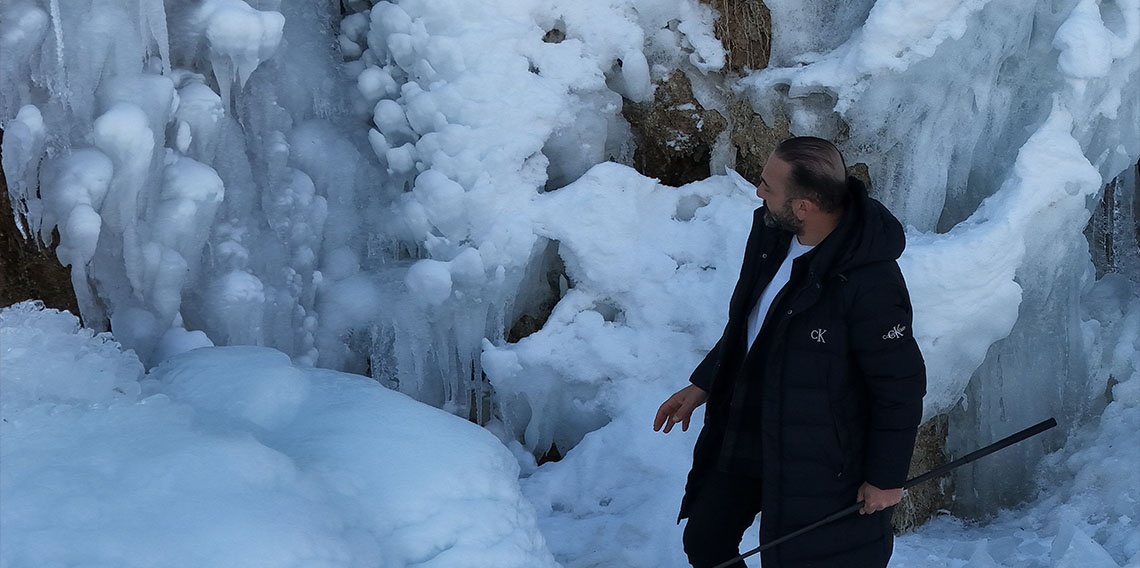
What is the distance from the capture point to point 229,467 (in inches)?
90.0

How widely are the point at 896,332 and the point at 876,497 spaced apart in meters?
0.41

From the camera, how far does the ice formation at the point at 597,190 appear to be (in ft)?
13.1

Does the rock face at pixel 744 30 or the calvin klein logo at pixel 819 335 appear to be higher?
the calvin klein logo at pixel 819 335

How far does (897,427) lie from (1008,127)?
2579mm

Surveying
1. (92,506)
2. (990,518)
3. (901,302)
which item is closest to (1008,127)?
(990,518)

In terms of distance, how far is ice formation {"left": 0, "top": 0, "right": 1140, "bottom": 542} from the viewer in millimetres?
3990

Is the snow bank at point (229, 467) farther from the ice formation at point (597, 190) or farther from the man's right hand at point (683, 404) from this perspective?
the ice formation at point (597, 190)

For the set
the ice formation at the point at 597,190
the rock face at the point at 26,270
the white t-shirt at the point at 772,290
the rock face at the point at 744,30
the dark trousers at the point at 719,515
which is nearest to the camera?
the white t-shirt at the point at 772,290

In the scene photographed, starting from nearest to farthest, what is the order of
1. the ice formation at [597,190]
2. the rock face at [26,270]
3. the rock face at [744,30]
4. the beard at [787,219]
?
the beard at [787,219], the rock face at [26,270], the ice formation at [597,190], the rock face at [744,30]

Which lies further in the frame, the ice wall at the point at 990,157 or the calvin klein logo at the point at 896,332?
the ice wall at the point at 990,157

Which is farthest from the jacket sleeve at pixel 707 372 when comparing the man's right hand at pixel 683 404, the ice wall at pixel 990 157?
the ice wall at pixel 990 157

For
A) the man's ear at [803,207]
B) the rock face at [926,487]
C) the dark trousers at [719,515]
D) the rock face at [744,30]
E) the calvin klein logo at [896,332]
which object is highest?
the man's ear at [803,207]

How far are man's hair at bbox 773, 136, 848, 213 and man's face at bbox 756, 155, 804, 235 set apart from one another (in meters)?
0.02

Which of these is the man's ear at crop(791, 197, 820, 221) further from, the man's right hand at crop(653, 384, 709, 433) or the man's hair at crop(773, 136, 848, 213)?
the man's right hand at crop(653, 384, 709, 433)
